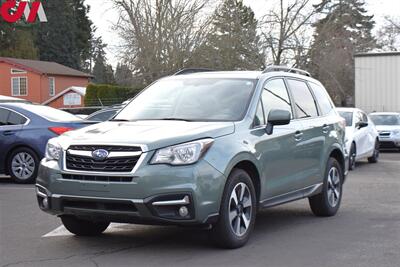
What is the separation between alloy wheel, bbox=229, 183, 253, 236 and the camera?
6.37 m

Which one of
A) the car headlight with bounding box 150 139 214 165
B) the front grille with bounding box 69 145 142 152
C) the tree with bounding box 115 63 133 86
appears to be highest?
the tree with bounding box 115 63 133 86

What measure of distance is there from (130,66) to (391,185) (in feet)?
94.8

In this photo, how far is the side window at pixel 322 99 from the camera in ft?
29.1

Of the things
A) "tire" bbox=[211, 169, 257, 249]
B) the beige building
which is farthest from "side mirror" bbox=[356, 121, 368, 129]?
the beige building

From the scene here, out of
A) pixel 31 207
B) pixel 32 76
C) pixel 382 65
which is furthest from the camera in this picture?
pixel 32 76

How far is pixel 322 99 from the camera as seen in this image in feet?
29.7

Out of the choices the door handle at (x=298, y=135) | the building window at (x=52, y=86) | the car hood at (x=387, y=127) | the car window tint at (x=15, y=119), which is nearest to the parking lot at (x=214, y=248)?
the door handle at (x=298, y=135)

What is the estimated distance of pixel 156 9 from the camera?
1470 inches

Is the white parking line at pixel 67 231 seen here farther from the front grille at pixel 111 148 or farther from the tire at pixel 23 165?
the tire at pixel 23 165

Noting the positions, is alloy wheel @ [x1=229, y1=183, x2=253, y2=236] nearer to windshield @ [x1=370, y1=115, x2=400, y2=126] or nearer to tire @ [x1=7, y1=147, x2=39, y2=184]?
tire @ [x1=7, y1=147, x2=39, y2=184]

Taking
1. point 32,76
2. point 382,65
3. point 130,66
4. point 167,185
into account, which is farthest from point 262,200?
point 32,76

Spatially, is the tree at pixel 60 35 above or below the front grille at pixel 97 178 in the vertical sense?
above

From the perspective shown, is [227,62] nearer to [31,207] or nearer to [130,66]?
[130,66]

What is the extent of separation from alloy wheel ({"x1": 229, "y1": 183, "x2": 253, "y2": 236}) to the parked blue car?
6025 millimetres
